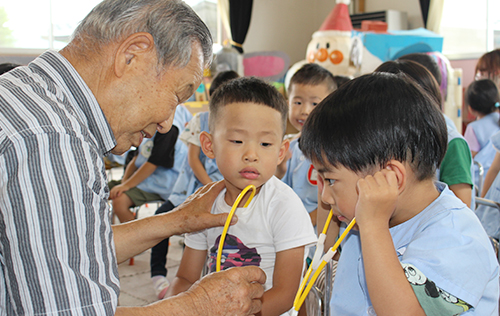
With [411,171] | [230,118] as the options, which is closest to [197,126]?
[230,118]

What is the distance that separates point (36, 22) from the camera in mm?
5695

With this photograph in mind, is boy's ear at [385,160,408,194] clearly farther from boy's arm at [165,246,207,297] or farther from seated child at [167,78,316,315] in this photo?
boy's arm at [165,246,207,297]

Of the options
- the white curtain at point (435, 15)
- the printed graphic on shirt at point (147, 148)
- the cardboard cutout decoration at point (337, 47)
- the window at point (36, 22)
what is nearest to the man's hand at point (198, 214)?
the printed graphic on shirt at point (147, 148)

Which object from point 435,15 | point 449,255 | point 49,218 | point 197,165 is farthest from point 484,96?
point 435,15

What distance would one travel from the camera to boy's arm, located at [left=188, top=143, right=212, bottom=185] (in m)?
2.53

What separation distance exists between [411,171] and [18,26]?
235 inches

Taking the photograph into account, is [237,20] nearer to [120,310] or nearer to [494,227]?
[494,227]

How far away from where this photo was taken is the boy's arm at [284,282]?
110cm

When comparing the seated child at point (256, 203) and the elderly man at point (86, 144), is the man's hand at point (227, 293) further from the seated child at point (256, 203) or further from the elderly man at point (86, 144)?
the seated child at point (256, 203)

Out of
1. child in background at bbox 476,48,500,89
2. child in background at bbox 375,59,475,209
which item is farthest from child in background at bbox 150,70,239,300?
child in background at bbox 476,48,500,89

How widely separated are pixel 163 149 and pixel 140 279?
0.84m

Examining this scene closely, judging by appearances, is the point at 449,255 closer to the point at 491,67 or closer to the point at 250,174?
the point at 250,174

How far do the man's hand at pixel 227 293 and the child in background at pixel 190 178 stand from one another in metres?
1.60

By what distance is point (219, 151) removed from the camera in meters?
1.32
